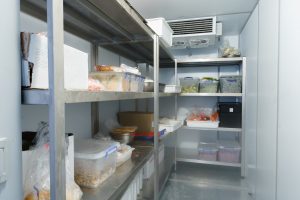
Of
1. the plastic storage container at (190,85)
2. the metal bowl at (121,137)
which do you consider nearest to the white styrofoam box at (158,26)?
the metal bowl at (121,137)

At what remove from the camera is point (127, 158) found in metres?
1.34

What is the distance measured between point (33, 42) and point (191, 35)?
2136 mm

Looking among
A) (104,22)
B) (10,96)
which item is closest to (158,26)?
(104,22)

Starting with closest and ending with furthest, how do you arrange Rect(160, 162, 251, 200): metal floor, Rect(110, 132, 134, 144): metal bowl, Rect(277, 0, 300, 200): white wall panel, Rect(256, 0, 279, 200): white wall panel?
Rect(277, 0, 300, 200): white wall panel → Rect(256, 0, 279, 200): white wall panel → Rect(110, 132, 134, 144): metal bowl → Rect(160, 162, 251, 200): metal floor

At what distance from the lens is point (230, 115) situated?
8.51ft

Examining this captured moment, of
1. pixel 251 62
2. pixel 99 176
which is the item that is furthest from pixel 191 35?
pixel 99 176

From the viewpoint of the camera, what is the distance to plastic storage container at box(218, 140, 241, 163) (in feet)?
8.61

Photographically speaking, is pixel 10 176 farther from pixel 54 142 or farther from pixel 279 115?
pixel 279 115

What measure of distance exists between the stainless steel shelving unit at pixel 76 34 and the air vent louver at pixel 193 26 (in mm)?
607

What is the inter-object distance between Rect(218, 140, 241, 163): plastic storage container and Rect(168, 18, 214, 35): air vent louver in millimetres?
1579

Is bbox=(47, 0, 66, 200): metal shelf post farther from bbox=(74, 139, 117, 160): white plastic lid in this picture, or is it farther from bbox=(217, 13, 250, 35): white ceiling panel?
bbox=(217, 13, 250, 35): white ceiling panel

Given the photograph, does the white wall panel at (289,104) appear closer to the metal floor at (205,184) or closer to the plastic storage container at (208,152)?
the metal floor at (205,184)

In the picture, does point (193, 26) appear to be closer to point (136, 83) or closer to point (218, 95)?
point (218, 95)

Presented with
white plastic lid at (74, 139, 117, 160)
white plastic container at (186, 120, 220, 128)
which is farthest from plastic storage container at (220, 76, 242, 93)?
white plastic lid at (74, 139, 117, 160)
